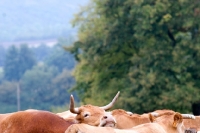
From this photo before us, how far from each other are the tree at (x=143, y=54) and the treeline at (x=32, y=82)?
2824 cm

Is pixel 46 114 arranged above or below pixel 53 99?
above

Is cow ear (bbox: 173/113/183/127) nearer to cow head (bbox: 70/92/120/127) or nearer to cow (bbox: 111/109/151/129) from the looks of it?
cow head (bbox: 70/92/120/127)

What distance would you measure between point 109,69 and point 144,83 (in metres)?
4.69

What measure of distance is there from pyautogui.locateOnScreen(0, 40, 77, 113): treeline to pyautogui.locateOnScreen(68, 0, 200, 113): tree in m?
28.2

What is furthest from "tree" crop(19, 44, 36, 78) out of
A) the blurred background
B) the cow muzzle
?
the cow muzzle

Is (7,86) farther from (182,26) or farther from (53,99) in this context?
(182,26)

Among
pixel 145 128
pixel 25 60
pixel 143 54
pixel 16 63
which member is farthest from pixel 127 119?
pixel 25 60

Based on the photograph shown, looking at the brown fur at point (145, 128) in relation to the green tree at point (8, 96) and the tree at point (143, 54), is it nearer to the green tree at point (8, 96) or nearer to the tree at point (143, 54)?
the tree at point (143, 54)

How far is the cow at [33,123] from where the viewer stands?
34.0ft

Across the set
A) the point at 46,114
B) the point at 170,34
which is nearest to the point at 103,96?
the point at 170,34

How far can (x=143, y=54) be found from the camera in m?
37.4

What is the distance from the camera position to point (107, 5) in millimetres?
38469

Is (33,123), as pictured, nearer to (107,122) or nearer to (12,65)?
(107,122)

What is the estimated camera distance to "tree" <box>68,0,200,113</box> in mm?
35469
